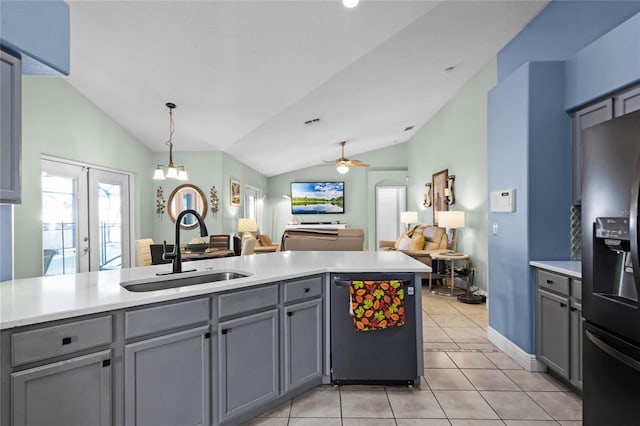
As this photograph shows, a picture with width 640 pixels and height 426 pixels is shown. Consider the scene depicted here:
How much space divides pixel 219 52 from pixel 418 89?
10.7 feet

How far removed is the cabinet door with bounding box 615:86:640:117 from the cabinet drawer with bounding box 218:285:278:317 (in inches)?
100

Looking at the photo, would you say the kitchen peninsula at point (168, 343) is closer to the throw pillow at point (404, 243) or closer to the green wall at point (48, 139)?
the green wall at point (48, 139)

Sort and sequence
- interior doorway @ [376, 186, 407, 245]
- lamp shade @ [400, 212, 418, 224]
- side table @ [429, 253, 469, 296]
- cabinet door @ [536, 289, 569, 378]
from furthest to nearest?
interior doorway @ [376, 186, 407, 245]
lamp shade @ [400, 212, 418, 224]
side table @ [429, 253, 469, 296]
cabinet door @ [536, 289, 569, 378]

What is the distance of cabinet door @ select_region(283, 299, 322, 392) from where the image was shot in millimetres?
2275

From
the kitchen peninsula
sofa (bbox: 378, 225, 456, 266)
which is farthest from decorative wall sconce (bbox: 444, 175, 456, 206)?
the kitchen peninsula

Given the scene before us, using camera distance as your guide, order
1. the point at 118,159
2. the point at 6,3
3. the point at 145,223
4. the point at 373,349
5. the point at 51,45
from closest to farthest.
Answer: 1. the point at 6,3
2. the point at 51,45
3. the point at 373,349
4. the point at 118,159
5. the point at 145,223

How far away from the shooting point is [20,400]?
1.32 meters

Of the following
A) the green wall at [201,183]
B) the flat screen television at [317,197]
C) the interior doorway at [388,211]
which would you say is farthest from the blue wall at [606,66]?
the flat screen television at [317,197]

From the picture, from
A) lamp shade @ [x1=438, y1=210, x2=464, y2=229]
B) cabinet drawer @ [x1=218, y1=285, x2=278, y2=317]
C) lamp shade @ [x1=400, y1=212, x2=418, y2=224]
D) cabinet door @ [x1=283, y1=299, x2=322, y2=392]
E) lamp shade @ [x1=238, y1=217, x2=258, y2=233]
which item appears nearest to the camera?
cabinet drawer @ [x1=218, y1=285, x2=278, y2=317]

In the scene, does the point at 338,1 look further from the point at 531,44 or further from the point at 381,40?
the point at 531,44

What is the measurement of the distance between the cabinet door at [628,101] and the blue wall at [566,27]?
0.77 meters

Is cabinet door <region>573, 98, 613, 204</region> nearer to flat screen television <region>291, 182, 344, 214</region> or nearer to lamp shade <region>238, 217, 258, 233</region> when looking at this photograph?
lamp shade <region>238, 217, 258, 233</region>

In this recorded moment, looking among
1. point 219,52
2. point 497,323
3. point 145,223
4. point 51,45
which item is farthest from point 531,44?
point 145,223

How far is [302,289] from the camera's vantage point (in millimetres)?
2363
